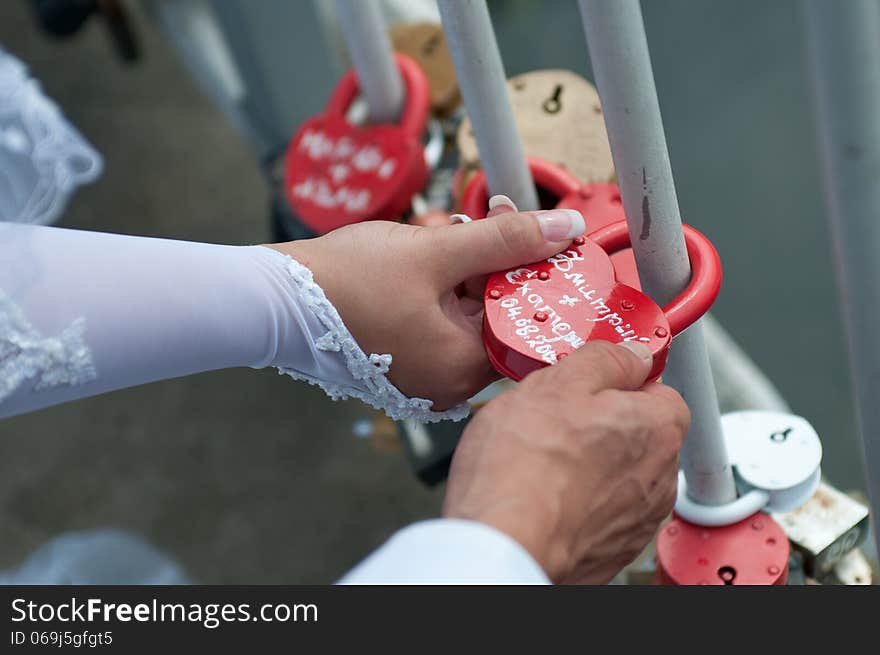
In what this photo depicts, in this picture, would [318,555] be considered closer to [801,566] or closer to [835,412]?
[835,412]

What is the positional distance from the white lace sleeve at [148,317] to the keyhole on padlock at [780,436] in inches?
8.5

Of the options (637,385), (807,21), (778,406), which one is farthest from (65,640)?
(778,406)

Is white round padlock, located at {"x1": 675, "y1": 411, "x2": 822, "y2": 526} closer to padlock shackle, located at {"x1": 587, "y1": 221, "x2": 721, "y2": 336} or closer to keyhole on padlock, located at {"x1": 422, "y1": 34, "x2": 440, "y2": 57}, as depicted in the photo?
padlock shackle, located at {"x1": 587, "y1": 221, "x2": 721, "y2": 336}

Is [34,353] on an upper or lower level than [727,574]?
upper

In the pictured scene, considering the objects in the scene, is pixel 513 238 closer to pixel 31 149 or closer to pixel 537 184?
pixel 537 184

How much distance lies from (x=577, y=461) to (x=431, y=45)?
54 centimetres

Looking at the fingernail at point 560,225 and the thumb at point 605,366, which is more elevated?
the fingernail at point 560,225

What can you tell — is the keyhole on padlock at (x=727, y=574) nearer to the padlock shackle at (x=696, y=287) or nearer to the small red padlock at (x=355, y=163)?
the padlock shackle at (x=696, y=287)

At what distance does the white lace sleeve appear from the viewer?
49 cm

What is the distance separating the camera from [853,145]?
14.7 inches

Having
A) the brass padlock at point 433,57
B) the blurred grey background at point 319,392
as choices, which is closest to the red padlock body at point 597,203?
the brass padlock at point 433,57

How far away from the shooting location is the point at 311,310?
0.54 m

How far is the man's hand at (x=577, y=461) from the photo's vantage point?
425 millimetres

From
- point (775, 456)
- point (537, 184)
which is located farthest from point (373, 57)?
point (775, 456)
